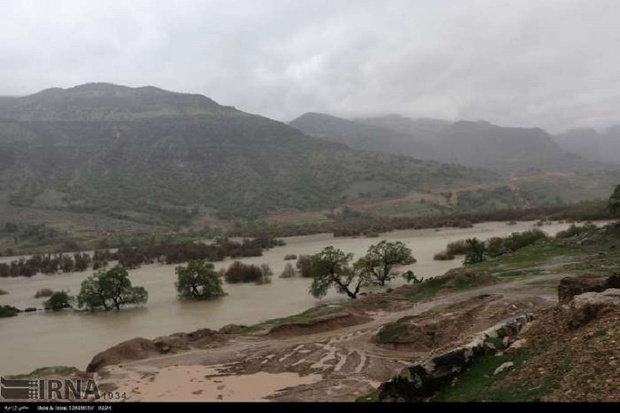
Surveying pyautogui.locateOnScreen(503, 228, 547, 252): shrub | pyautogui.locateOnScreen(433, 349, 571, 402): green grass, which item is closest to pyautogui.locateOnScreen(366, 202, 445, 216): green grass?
pyautogui.locateOnScreen(503, 228, 547, 252): shrub

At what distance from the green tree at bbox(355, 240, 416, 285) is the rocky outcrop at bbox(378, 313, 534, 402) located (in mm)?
30178

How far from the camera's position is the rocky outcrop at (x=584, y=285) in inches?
683

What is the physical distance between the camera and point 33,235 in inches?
4481

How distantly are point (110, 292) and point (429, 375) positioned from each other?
38.3m

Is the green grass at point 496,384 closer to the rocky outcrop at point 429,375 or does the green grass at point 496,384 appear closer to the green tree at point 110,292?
the rocky outcrop at point 429,375

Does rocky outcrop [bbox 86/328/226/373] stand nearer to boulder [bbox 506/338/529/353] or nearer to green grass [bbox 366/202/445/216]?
boulder [bbox 506/338/529/353]

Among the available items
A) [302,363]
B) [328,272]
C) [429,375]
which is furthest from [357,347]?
[328,272]

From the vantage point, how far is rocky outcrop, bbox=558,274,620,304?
56.9ft

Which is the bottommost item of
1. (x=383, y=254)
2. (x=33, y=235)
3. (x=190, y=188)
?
(x=383, y=254)

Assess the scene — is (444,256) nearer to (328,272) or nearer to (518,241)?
(518,241)

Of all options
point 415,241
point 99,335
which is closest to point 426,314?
point 99,335

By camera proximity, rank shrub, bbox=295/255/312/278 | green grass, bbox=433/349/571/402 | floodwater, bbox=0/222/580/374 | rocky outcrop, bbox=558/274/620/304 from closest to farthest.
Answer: green grass, bbox=433/349/571/402 < rocky outcrop, bbox=558/274/620/304 < floodwater, bbox=0/222/580/374 < shrub, bbox=295/255/312/278
